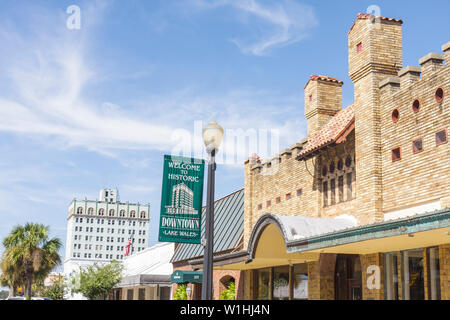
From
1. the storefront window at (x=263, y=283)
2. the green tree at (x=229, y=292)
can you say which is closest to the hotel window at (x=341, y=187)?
the storefront window at (x=263, y=283)

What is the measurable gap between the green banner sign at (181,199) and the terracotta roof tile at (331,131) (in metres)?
6.45

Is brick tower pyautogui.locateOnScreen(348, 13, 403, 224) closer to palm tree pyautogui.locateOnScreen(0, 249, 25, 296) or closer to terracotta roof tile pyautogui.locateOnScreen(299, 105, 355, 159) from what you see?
terracotta roof tile pyautogui.locateOnScreen(299, 105, 355, 159)

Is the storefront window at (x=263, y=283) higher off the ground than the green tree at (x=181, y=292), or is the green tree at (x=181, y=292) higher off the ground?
the storefront window at (x=263, y=283)

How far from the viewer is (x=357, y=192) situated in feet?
59.7

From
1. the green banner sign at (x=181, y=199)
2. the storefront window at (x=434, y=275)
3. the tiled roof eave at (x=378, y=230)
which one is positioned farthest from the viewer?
the storefront window at (x=434, y=275)

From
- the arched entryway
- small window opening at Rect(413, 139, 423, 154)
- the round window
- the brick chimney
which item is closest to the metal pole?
small window opening at Rect(413, 139, 423, 154)

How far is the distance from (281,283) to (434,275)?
1025cm

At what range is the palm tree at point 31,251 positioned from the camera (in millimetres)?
46281

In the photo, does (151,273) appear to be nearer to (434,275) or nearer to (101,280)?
(101,280)

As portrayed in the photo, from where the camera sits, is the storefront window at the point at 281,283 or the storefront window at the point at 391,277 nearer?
the storefront window at the point at 391,277

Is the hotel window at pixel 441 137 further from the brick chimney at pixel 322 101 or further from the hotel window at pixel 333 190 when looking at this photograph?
the brick chimney at pixel 322 101

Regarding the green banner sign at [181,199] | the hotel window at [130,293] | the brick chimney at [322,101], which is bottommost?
the hotel window at [130,293]

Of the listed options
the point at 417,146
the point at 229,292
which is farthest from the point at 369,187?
the point at 229,292
